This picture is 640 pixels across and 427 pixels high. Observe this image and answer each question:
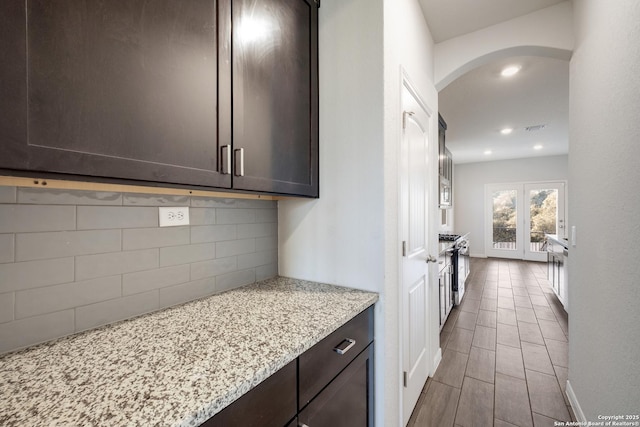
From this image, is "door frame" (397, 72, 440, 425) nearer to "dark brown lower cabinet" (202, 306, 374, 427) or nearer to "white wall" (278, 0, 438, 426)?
"white wall" (278, 0, 438, 426)

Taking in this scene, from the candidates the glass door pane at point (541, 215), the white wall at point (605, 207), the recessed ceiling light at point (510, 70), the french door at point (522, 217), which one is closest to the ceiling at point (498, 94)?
the recessed ceiling light at point (510, 70)

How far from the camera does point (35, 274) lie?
0.80 metres

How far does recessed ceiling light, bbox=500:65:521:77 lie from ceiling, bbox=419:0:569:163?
5 cm

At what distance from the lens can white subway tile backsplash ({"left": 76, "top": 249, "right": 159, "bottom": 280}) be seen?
888mm

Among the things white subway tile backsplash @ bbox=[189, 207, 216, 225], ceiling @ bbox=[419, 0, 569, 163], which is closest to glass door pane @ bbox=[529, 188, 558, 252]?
ceiling @ bbox=[419, 0, 569, 163]

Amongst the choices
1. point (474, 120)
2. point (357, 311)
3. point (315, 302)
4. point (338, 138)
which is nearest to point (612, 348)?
point (357, 311)

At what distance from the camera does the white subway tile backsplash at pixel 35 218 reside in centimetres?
75

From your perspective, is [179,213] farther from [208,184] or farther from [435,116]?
[435,116]

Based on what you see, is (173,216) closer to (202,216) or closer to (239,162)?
(202,216)

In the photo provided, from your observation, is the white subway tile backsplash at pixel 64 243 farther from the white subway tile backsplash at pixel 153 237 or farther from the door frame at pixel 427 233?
the door frame at pixel 427 233

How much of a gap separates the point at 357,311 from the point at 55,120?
1.08 meters

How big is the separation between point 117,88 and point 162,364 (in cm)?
72

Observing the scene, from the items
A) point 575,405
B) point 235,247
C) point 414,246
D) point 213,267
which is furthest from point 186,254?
point 575,405

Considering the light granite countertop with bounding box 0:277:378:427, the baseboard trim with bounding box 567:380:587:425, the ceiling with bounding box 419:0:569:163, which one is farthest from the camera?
the ceiling with bounding box 419:0:569:163
